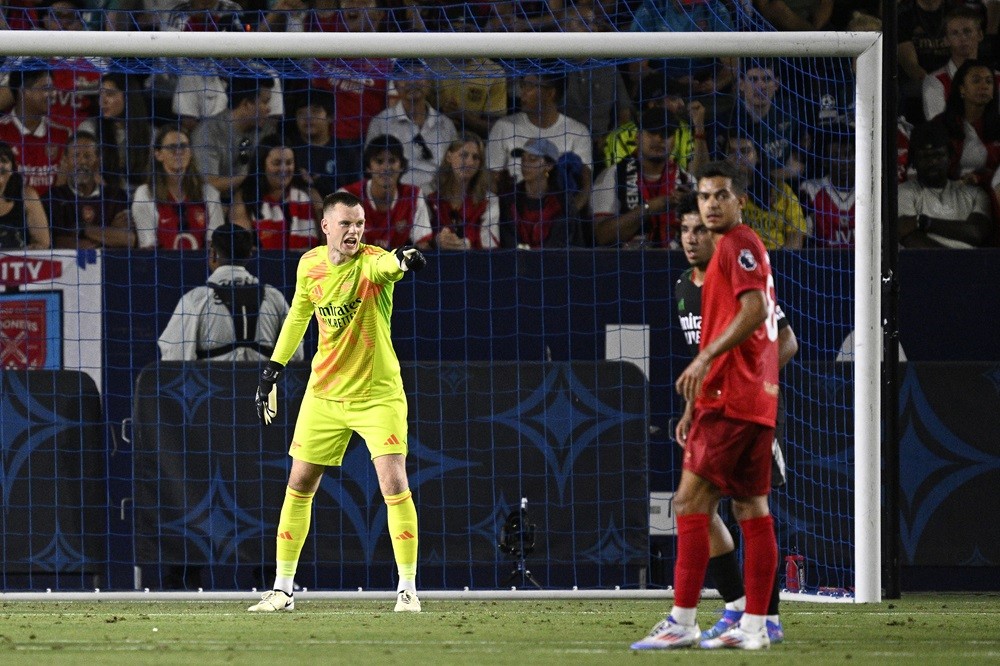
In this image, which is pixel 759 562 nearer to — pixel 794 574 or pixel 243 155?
pixel 794 574

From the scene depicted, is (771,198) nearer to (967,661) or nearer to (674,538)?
(674,538)

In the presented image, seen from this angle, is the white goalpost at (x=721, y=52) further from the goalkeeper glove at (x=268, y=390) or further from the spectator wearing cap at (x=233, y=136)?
the spectator wearing cap at (x=233, y=136)

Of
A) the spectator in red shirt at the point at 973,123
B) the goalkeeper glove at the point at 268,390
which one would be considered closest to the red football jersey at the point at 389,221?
the goalkeeper glove at the point at 268,390

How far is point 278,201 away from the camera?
10656 millimetres

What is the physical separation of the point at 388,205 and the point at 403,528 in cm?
336

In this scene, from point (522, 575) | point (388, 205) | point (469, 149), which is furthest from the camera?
point (469, 149)

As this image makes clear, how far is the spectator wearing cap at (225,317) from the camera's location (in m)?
9.73

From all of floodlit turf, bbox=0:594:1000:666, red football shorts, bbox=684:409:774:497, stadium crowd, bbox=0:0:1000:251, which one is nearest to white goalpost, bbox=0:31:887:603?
floodlit turf, bbox=0:594:1000:666

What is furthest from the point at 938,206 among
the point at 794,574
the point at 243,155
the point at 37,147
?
the point at 37,147

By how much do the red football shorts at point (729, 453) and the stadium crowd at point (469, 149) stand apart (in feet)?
14.3

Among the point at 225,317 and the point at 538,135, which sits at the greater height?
the point at 538,135

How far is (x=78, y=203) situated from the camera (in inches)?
417

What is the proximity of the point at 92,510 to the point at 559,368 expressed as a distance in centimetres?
294

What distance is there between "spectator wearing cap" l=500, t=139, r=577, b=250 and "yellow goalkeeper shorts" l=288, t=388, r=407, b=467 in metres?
2.92
